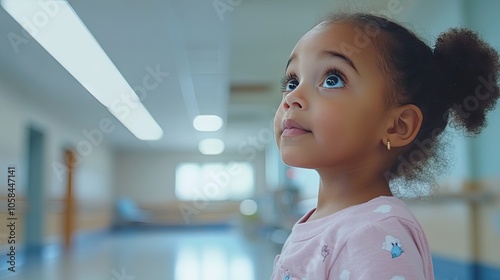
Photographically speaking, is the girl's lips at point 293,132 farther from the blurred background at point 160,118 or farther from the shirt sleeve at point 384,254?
the blurred background at point 160,118

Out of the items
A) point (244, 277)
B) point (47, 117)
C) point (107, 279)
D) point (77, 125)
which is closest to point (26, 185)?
point (47, 117)

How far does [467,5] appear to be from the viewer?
136 inches

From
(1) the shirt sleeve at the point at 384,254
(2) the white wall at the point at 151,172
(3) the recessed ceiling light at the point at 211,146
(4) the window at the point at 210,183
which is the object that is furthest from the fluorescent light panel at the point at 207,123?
(1) the shirt sleeve at the point at 384,254

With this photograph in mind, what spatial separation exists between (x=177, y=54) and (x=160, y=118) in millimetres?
4349

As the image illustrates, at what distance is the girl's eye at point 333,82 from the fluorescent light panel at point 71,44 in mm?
3596

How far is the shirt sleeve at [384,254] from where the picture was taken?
0.52m

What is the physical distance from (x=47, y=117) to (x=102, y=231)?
621 cm

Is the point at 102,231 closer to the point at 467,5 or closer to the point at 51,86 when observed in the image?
the point at 51,86

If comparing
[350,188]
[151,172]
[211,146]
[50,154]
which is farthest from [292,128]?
[151,172]

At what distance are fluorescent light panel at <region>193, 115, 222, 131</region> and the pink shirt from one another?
29.4 ft

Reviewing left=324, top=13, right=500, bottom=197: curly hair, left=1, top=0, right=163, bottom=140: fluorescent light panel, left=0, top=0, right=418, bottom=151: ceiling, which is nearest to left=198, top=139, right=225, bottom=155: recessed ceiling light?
left=0, top=0, right=418, bottom=151: ceiling

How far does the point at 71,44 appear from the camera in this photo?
15.2ft

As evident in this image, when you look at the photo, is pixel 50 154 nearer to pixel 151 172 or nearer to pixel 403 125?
pixel 151 172

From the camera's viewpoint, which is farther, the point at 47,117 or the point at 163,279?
the point at 47,117
